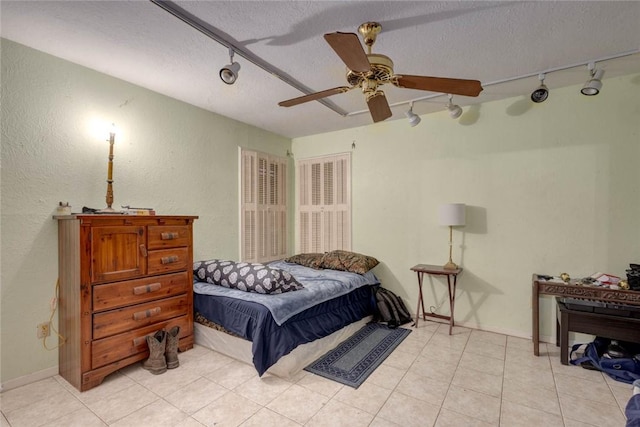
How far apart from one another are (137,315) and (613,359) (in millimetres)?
3881

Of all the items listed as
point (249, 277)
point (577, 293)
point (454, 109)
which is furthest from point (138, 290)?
point (577, 293)

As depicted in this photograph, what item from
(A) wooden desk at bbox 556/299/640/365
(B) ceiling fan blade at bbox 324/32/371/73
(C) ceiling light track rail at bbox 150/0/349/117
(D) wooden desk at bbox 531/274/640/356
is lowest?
(A) wooden desk at bbox 556/299/640/365

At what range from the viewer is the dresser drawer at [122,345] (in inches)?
87.0

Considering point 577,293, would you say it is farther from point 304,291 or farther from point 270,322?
point 270,322

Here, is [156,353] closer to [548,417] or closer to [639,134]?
[548,417]

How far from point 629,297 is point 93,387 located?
4215 mm

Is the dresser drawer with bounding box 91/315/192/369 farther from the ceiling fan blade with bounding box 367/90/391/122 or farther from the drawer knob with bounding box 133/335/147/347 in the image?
the ceiling fan blade with bounding box 367/90/391/122

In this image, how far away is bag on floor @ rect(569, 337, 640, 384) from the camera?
2316 mm

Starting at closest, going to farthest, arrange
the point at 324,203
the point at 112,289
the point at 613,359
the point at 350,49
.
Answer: the point at 350,49 → the point at 112,289 → the point at 613,359 → the point at 324,203

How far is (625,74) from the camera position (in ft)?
9.00

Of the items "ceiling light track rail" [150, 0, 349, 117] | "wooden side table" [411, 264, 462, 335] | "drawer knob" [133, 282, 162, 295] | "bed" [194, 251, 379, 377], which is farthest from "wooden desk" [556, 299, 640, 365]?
"drawer knob" [133, 282, 162, 295]

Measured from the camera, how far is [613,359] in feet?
7.91

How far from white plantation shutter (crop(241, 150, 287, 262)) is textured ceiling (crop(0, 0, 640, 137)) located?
1.34m

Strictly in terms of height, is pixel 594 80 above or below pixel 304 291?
above
